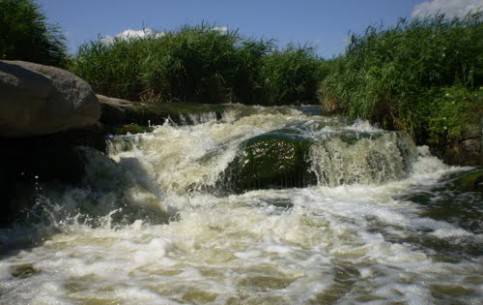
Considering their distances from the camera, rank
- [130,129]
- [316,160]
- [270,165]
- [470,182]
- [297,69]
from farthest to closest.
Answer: [297,69], [130,129], [316,160], [270,165], [470,182]

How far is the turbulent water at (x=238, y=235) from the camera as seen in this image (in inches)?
134

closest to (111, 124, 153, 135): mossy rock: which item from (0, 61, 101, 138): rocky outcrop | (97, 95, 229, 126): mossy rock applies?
(97, 95, 229, 126): mossy rock

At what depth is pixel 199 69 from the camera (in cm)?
1213

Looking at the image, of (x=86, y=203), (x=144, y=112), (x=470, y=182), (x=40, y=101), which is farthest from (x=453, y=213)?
(x=144, y=112)

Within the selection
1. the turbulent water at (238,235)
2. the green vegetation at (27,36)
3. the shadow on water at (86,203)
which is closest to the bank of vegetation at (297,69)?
the green vegetation at (27,36)

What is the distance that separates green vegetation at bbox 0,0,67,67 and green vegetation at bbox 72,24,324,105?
1783 mm

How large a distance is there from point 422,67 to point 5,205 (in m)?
7.42

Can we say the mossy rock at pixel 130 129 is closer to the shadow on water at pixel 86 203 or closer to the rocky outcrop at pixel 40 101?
the shadow on water at pixel 86 203

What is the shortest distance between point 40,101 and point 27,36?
443 centimetres

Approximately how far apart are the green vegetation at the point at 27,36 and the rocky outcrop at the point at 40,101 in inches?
143

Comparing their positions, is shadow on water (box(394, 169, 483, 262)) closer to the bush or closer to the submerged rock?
the submerged rock

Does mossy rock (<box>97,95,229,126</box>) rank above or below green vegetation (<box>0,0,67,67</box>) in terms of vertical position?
below

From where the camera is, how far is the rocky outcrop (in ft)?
16.0

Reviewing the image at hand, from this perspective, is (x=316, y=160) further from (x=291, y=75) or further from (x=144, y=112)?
(x=291, y=75)
